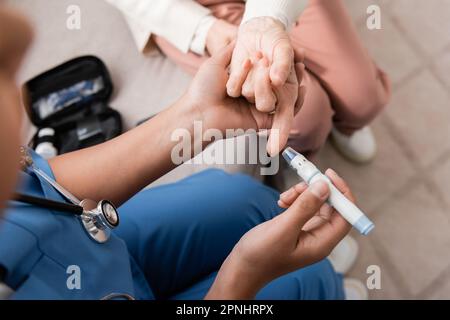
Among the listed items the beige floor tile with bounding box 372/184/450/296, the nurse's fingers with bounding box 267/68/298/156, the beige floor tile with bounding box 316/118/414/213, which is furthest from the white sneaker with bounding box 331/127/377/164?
the nurse's fingers with bounding box 267/68/298/156

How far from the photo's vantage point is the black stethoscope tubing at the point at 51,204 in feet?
1.62

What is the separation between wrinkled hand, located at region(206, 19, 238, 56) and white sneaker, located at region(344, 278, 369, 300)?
24.0 inches

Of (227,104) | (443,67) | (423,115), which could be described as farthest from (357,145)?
(227,104)

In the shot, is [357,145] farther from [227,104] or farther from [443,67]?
[227,104]

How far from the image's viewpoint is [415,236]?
3.52 ft

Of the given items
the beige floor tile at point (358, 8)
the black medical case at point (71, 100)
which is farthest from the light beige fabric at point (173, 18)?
the beige floor tile at point (358, 8)

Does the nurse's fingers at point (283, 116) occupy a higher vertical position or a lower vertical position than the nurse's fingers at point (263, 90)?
lower

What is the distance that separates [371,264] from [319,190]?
2.14 ft

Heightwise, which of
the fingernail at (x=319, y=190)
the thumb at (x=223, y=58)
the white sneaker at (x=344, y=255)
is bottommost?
the white sneaker at (x=344, y=255)

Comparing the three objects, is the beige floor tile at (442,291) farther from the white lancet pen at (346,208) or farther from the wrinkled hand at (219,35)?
the wrinkled hand at (219,35)

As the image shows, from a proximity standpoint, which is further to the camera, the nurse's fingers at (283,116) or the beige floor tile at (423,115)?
the beige floor tile at (423,115)

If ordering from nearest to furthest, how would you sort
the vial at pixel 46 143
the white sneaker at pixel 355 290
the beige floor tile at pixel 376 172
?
the vial at pixel 46 143
the white sneaker at pixel 355 290
the beige floor tile at pixel 376 172

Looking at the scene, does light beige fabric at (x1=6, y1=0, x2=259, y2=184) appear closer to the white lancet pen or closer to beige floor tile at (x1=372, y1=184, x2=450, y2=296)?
the white lancet pen
